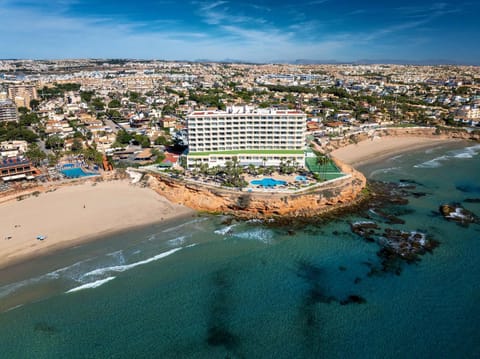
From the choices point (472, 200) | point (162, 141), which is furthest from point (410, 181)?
point (162, 141)

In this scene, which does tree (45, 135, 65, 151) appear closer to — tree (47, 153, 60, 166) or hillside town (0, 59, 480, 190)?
hillside town (0, 59, 480, 190)

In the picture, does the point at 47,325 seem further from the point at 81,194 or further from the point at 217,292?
the point at 81,194

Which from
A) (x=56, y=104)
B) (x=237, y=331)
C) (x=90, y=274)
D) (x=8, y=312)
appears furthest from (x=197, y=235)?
(x=56, y=104)

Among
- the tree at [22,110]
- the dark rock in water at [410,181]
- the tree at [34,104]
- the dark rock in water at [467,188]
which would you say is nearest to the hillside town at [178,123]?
the tree at [34,104]

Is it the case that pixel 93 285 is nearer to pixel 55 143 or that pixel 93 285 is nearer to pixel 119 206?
pixel 119 206

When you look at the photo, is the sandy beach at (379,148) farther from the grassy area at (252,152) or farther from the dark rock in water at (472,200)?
the dark rock in water at (472,200)

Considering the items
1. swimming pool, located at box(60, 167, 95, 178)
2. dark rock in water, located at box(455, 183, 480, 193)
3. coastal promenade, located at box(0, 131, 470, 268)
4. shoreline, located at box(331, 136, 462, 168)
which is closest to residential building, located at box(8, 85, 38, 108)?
Result: swimming pool, located at box(60, 167, 95, 178)
